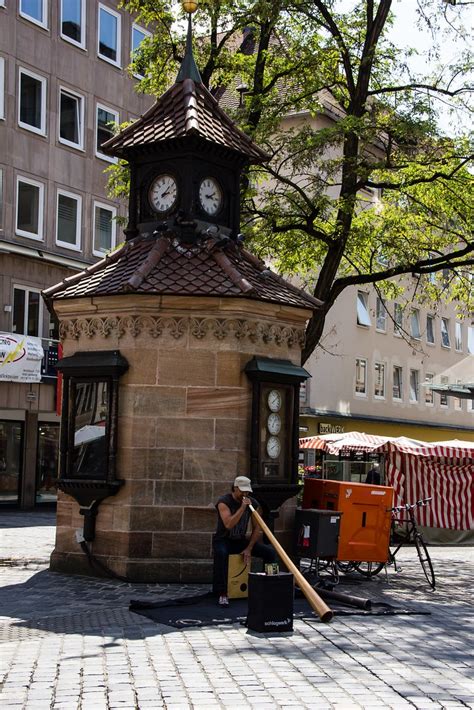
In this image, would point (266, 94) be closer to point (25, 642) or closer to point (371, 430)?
point (25, 642)

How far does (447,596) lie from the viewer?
13734 millimetres

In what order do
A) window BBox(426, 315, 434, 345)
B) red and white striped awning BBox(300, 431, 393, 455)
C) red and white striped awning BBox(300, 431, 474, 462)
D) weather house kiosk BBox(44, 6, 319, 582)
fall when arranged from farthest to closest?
1. window BBox(426, 315, 434, 345)
2. red and white striped awning BBox(300, 431, 393, 455)
3. red and white striped awning BBox(300, 431, 474, 462)
4. weather house kiosk BBox(44, 6, 319, 582)

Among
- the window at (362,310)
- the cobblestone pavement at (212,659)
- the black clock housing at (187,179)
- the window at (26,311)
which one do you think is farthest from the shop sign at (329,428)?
the cobblestone pavement at (212,659)

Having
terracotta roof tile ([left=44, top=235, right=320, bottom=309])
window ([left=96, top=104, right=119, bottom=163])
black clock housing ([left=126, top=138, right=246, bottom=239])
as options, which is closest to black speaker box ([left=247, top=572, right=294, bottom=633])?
terracotta roof tile ([left=44, top=235, right=320, bottom=309])

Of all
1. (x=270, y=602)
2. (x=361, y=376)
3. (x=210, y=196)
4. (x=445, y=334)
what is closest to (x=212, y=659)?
(x=270, y=602)

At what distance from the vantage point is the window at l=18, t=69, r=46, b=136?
105ft

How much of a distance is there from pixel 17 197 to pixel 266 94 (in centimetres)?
1301

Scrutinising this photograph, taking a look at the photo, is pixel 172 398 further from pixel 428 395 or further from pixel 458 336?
pixel 458 336

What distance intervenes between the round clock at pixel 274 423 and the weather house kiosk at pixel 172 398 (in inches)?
1.0

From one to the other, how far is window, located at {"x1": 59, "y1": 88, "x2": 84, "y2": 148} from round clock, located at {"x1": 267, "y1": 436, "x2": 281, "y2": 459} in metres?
21.3

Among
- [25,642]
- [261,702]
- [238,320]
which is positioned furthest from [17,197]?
[261,702]

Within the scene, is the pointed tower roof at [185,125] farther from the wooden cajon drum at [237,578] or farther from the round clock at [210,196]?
the wooden cajon drum at [237,578]

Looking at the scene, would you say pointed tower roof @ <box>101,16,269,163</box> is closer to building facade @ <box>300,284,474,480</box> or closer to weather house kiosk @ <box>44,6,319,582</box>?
weather house kiosk @ <box>44,6,319,582</box>

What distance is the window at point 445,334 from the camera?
179 feet
